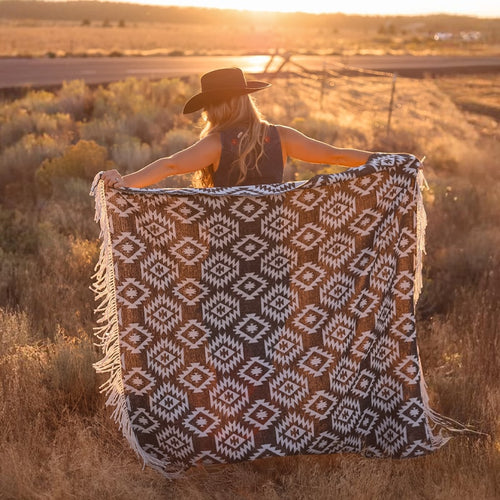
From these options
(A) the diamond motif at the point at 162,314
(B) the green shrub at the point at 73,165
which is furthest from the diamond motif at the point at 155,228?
(B) the green shrub at the point at 73,165

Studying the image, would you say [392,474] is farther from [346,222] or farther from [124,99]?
[124,99]

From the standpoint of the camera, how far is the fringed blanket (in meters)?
3.52

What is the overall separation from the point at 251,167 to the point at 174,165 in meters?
0.45

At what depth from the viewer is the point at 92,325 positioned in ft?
17.3

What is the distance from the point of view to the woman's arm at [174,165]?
3457 mm

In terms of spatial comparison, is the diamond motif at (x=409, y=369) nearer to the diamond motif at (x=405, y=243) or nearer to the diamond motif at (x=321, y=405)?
the diamond motif at (x=321, y=405)

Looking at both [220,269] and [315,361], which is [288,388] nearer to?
[315,361]

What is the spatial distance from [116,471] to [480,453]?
209cm

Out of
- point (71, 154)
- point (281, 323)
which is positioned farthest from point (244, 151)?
point (71, 154)

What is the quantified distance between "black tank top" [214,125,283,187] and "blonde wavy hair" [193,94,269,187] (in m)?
0.03

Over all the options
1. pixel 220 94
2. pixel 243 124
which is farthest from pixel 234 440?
pixel 220 94

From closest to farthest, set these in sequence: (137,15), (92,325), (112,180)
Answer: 1. (112,180)
2. (92,325)
3. (137,15)

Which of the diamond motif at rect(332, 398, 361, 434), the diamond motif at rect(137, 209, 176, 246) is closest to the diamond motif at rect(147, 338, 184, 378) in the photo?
the diamond motif at rect(137, 209, 176, 246)

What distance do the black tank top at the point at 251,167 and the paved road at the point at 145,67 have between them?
54.8 ft
